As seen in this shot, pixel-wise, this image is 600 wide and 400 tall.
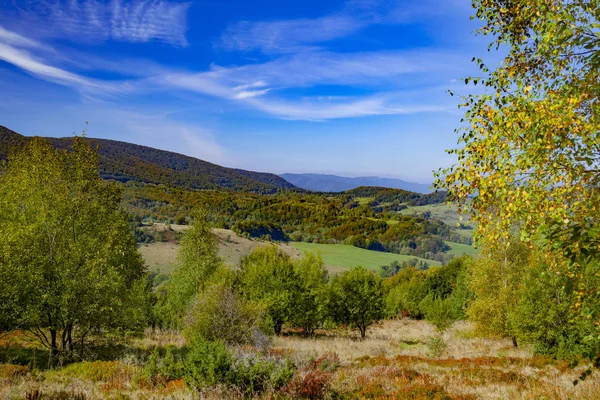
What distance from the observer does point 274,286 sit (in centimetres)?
2956

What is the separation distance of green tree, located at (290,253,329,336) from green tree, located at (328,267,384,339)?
3.98 feet

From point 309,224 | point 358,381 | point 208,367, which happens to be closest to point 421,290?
point 358,381

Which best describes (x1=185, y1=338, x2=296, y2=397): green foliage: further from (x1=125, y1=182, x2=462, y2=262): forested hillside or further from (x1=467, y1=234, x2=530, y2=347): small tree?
(x1=125, y1=182, x2=462, y2=262): forested hillside

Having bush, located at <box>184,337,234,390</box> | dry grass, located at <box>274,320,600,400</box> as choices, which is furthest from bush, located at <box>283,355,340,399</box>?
bush, located at <box>184,337,234,390</box>

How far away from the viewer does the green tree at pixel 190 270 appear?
31.1 metres

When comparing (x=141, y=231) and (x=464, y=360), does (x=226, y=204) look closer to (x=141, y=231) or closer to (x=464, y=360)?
(x=141, y=231)

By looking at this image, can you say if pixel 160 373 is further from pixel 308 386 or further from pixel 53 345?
pixel 53 345

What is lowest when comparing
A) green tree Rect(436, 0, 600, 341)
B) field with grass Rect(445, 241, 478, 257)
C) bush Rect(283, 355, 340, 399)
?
field with grass Rect(445, 241, 478, 257)

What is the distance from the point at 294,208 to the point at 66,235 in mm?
145889

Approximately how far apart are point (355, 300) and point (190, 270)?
15.7 meters

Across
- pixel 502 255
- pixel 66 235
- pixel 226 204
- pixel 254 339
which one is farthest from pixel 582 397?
pixel 226 204

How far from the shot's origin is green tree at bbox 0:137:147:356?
1439cm

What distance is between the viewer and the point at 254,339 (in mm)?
18375

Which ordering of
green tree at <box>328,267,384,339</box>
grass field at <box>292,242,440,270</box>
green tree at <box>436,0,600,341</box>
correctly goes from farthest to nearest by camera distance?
1. grass field at <box>292,242,440,270</box>
2. green tree at <box>328,267,384,339</box>
3. green tree at <box>436,0,600,341</box>
